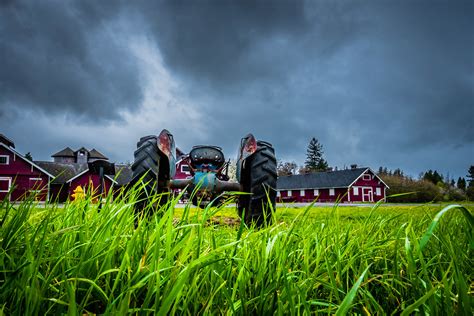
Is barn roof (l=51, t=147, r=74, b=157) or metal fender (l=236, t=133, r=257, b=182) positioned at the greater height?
barn roof (l=51, t=147, r=74, b=157)

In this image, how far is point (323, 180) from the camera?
5078 centimetres

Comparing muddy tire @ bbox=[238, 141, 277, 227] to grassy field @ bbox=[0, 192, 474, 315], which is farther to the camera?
muddy tire @ bbox=[238, 141, 277, 227]

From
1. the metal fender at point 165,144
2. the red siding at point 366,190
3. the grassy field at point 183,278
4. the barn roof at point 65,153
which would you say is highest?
the barn roof at point 65,153

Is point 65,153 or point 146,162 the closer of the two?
point 146,162

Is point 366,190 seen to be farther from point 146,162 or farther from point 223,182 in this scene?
point 146,162

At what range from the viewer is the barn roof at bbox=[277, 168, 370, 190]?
47.4 meters

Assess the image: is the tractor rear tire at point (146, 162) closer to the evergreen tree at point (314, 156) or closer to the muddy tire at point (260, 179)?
the muddy tire at point (260, 179)

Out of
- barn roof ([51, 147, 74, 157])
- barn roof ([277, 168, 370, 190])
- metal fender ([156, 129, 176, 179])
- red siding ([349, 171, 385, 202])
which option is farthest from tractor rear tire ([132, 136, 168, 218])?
barn roof ([51, 147, 74, 157])

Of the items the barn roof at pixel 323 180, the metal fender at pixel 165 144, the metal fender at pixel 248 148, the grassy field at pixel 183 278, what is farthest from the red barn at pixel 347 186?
the grassy field at pixel 183 278

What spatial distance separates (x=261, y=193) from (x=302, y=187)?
5050 cm

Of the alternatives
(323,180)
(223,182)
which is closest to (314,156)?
(323,180)

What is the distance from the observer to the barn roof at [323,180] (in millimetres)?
47438

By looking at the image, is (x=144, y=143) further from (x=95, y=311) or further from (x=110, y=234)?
(x=95, y=311)

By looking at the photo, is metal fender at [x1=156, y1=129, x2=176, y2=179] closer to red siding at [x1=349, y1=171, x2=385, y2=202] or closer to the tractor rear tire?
the tractor rear tire
